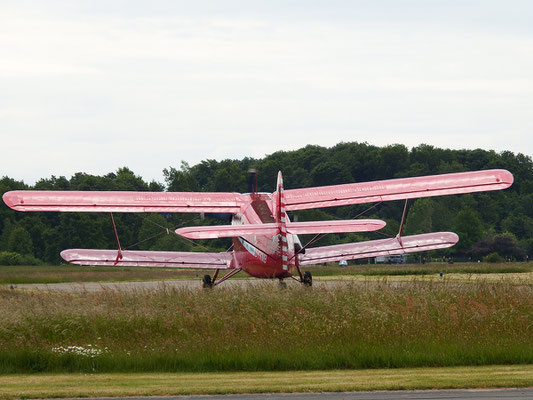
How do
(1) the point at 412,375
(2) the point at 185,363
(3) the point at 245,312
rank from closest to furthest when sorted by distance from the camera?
(1) the point at 412,375, (2) the point at 185,363, (3) the point at 245,312

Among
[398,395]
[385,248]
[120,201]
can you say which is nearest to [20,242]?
[120,201]

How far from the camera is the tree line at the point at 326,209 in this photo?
81625 millimetres

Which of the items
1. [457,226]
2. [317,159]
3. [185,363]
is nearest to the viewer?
[185,363]

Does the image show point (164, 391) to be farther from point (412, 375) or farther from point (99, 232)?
point (99, 232)

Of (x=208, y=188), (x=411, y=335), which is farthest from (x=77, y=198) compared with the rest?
(x=208, y=188)

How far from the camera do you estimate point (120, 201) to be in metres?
23.2

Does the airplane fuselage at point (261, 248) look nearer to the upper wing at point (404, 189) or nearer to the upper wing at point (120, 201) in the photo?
the upper wing at point (120, 201)

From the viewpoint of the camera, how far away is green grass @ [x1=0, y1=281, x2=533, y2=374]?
13.5 m

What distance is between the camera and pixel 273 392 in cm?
1091

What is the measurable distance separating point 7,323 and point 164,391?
222 inches

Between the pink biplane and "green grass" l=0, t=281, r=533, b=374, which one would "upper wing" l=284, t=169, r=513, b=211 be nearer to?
the pink biplane

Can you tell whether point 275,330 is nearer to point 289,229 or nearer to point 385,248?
point 289,229

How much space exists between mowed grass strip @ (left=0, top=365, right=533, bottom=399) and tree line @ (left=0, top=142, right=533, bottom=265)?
41.4 meters

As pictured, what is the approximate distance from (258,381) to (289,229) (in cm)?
907
